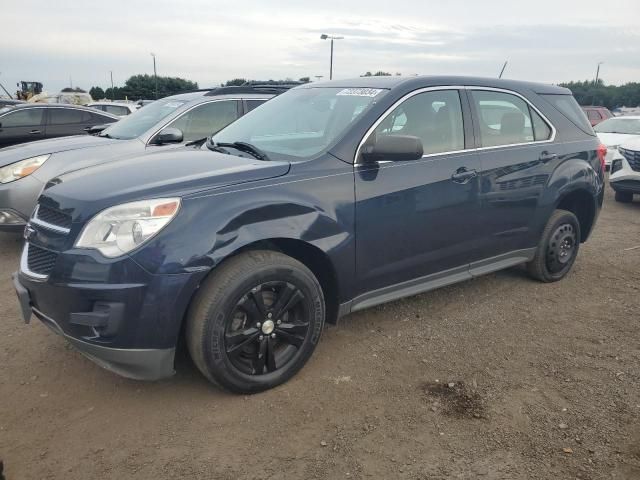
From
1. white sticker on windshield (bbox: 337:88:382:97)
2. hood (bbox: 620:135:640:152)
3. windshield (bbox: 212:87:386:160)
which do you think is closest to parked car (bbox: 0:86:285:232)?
windshield (bbox: 212:87:386:160)

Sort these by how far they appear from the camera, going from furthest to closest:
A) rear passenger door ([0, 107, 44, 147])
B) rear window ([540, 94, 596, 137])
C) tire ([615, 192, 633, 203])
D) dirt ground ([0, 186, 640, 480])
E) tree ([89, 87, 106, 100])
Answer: tree ([89, 87, 106, 100]) < rear passenger door ([0, 107, 44, 147]) < tire ([615, 192, 633, 203]) < rear window ([540, 94, 596, 137]) < dirt ground ([0, 186, 640, 480])

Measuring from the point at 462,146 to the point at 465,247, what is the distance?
0.74 metres

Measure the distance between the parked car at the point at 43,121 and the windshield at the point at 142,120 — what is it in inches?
126

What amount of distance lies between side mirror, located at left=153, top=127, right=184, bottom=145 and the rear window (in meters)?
3.63

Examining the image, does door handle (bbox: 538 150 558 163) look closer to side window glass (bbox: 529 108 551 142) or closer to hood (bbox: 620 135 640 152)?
side window glass (bbox: 529 108 551 142)

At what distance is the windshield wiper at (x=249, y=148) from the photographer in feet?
11.1

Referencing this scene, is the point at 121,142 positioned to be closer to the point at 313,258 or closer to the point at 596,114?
the point at 313,258

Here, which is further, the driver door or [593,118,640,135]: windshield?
[593,118,640,135]: windshield

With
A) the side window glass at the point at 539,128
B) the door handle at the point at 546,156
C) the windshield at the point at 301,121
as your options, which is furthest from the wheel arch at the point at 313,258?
the side window glass at the point at 539,128

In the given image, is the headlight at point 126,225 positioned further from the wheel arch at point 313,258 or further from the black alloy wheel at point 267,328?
the black alloy wheel at point 267,328

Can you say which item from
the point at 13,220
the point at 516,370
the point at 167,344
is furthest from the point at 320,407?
the point at 13,220

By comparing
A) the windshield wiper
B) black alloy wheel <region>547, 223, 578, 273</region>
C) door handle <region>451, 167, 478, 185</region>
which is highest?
the windshield wiper

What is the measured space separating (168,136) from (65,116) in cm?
522

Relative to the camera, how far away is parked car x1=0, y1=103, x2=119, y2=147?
9453 mm
